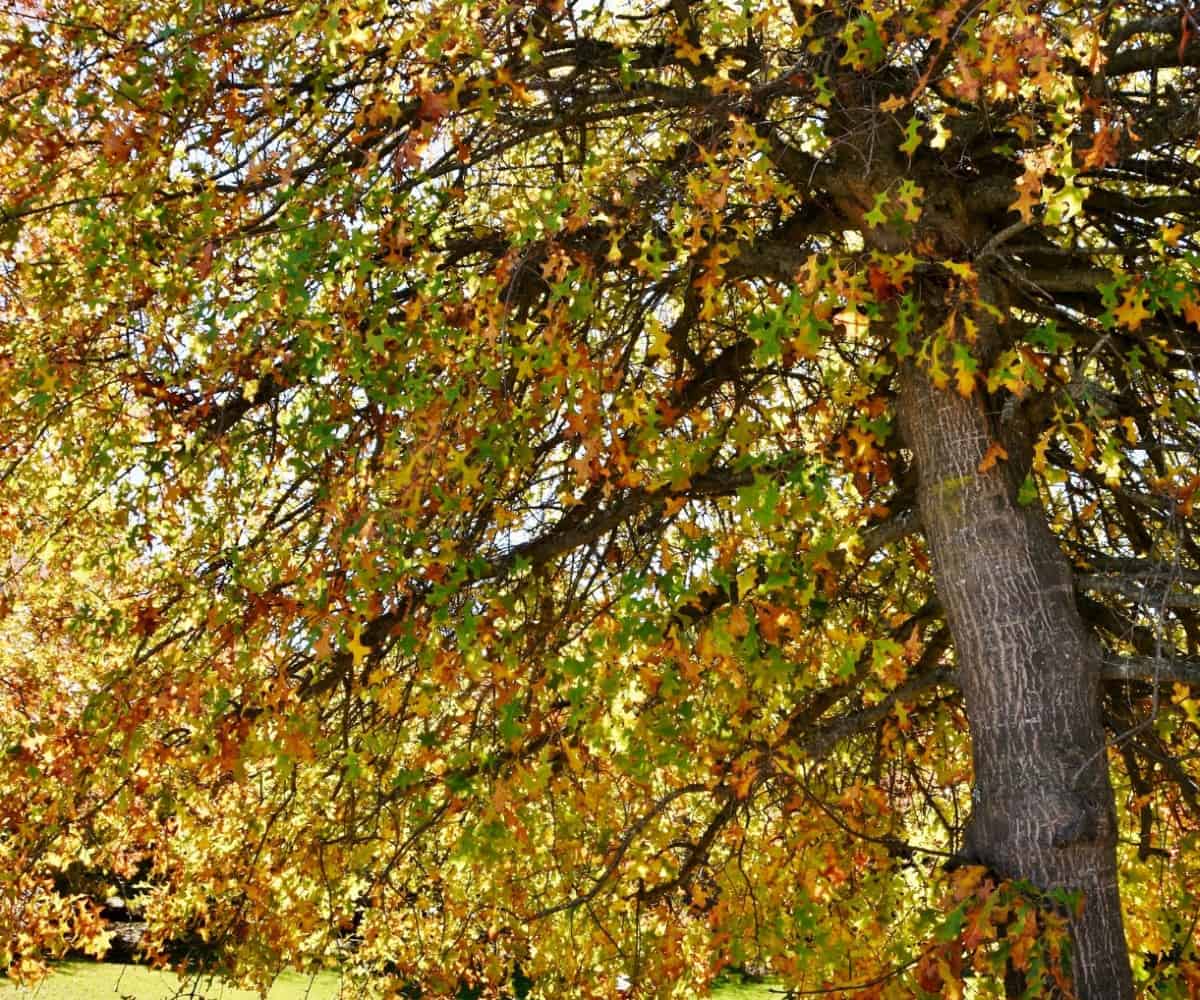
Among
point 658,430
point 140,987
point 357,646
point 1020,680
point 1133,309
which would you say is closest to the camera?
point 1133,309

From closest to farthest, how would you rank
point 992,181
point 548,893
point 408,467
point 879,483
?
point 408,467 → point 992,181 → point 879,483 → point 548,893

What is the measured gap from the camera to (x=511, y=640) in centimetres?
498

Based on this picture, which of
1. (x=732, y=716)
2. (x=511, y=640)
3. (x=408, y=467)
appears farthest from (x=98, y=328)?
(x=732, y=716)

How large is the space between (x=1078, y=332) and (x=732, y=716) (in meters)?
2.38

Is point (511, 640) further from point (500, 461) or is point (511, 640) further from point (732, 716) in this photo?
point (732, 716)

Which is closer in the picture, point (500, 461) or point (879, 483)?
point (500, 461)

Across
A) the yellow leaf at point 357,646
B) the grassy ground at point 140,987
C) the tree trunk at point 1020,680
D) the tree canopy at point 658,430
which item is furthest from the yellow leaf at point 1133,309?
the grassy ground at point 140,987

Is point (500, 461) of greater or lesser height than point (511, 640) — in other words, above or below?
above

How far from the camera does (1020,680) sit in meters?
4.67

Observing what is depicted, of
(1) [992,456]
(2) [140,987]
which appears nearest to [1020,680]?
(1) [992,456]

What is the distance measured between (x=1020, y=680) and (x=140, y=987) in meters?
16.5

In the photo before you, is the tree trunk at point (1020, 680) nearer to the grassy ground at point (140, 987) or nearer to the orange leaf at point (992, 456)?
the orange leaf at point (992, 456)

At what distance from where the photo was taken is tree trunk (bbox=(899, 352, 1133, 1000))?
4484 millimetres

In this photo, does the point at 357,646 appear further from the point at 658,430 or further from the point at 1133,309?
the point at 1133,309
